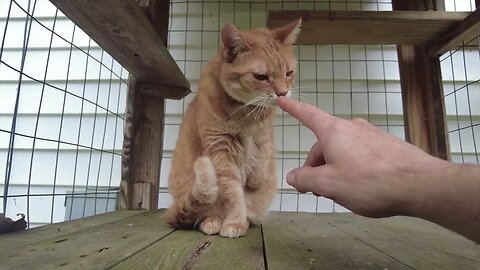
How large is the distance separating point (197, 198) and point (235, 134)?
324 mm

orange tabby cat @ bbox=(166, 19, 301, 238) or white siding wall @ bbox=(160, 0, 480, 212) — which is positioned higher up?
white siding wall @ bbox=(160, 0, 480, 212)

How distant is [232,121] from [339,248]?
0.62m

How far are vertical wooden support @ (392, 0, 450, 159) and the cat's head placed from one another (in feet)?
3.24

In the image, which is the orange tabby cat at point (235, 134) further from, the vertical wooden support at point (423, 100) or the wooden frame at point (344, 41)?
the vertical wooden support at point (423, 100)

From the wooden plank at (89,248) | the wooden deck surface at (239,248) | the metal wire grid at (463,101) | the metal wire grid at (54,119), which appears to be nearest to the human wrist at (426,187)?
the wooden deck surface at (239,248)

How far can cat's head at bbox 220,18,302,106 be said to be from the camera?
51.6 inches

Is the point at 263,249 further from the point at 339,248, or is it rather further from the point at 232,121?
the point at 232,121

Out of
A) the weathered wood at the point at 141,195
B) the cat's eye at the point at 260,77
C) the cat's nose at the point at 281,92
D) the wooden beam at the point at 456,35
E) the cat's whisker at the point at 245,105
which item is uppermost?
the wooden beam at the point at 456,35

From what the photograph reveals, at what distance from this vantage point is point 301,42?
2.12 metres

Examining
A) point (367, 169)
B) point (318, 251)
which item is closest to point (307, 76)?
point (318, 251)

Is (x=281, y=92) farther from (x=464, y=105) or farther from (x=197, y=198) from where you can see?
(x=464, y=105)

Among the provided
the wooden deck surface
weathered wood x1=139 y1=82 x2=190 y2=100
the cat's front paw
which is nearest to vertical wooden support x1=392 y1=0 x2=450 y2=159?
the wooden deck surface

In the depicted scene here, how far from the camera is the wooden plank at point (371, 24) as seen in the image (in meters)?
1.78

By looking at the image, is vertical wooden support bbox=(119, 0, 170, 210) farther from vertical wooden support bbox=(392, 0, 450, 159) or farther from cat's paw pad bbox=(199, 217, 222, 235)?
vertical wooden support bbox=(392, 0, 450, 159)
